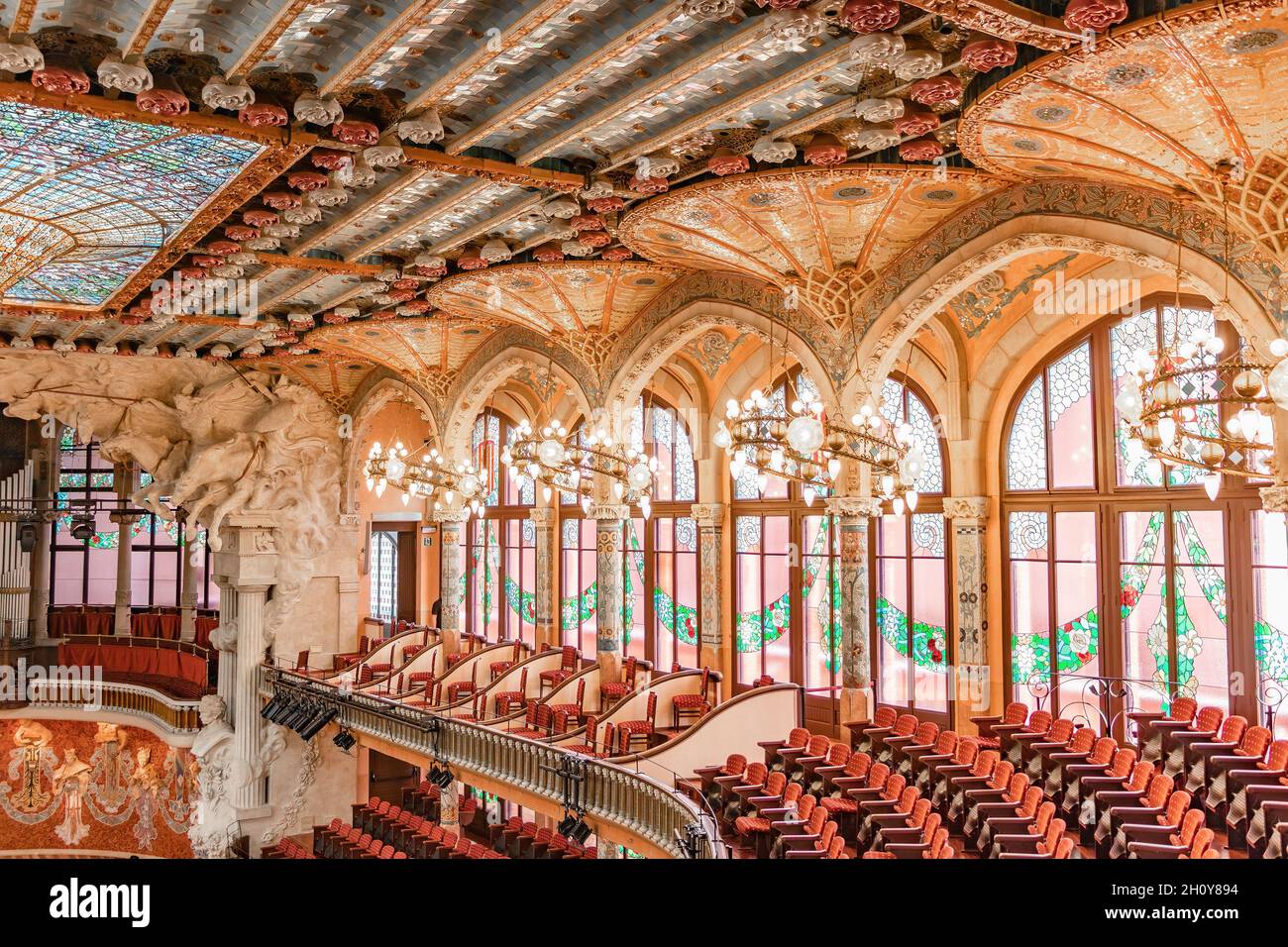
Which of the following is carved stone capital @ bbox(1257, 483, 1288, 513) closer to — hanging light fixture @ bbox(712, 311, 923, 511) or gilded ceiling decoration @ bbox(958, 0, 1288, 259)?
gilded ceiling decoration @ bbox(958, 0, 1288, 259)

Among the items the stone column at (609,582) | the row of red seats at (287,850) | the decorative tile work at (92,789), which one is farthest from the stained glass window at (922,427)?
the decorative tile work at (92,789)

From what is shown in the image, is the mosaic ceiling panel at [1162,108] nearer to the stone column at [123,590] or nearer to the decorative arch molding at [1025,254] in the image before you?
the decorative arch molding at [1025,254]

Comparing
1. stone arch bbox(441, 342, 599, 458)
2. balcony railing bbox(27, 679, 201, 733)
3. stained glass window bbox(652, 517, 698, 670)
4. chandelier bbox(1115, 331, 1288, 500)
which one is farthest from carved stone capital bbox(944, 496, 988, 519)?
balcony railing bbox(27, 679, 201, 733)

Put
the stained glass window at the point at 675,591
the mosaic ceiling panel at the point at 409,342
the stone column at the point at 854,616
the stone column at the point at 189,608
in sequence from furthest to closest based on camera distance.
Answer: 1. the stone column at the point at 189,608
2. the stained glass window at the point at 675,591
3. the mosaic ceiling panel at the point at 409,342
4. the stone column at the point at 854,616

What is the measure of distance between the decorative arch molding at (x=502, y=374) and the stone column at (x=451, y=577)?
4.96 feet

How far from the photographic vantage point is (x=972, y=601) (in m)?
14.9

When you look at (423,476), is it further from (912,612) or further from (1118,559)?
(1118,559)

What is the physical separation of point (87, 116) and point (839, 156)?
591 cm

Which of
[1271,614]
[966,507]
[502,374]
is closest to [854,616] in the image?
[966,507]

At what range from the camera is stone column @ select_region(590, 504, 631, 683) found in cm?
1656

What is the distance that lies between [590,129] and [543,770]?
7.95 m

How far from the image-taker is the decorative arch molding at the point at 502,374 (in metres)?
16.6

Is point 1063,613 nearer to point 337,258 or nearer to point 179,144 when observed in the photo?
point 337,258
